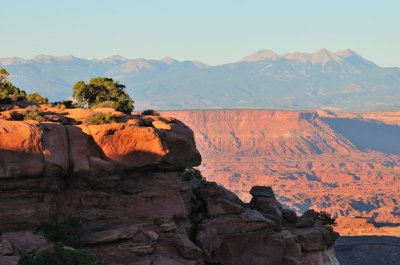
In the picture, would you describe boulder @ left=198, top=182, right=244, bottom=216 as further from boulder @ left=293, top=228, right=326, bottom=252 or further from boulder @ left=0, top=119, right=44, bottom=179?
boulder @ left=0, top=119, right=44, bottom=179

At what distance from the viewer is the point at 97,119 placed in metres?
51.8

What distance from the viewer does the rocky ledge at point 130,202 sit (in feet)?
150

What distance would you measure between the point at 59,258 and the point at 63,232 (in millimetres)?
7369

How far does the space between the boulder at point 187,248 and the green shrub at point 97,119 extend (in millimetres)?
9169

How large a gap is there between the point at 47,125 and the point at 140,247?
31.0ft

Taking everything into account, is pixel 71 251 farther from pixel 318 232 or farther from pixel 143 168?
pixel 318 232

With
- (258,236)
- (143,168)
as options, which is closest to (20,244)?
(143,168)

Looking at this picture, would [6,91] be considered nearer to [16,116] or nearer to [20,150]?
[16,116]

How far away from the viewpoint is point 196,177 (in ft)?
225

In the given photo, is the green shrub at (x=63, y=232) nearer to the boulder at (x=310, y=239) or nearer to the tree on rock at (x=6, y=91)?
the tree on rock at (x=6, y=91)

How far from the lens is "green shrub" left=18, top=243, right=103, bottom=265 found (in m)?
38.6

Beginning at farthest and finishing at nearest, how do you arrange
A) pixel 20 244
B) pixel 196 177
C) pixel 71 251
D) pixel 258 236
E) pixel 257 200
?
pixel 196 177, pixel 257 200, pixel 258 236, pixel 20 244, pixel 71 251

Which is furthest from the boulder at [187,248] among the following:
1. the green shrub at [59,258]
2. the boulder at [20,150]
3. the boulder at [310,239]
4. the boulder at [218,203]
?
the boulder at [310,239]

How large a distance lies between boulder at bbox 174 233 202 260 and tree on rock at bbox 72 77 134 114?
18618mm
